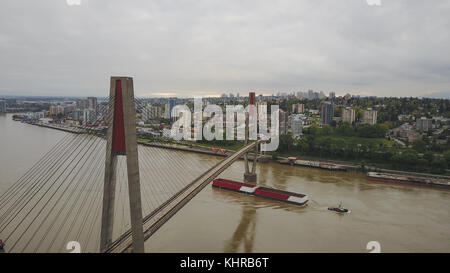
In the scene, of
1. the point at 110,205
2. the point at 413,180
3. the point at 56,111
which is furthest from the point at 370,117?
the point at 56,111

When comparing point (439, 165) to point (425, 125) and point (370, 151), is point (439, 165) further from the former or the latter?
point (425, 125)

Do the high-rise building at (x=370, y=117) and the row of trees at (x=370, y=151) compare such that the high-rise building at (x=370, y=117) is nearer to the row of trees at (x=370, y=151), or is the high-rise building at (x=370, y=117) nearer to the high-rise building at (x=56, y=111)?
the row of trees at (x=370, y=151)

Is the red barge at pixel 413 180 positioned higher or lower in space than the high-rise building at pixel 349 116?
lower

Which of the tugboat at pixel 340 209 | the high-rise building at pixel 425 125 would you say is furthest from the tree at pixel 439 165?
the high-rise building at pixel 425 125

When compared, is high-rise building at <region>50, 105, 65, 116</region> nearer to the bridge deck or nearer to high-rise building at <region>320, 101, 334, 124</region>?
high-rise building at <region>320, 101, 334, 124</region>

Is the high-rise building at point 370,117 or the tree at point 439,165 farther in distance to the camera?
the high-rise building at point 370,117

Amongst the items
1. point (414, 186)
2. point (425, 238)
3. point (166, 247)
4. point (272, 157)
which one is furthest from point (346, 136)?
point (166, 247)
